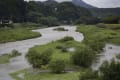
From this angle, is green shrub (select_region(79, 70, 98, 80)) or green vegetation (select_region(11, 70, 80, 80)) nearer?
green shrub (select_region(79, 70, 98, 80))

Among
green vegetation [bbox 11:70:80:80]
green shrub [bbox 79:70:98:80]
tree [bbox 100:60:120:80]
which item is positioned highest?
tree [bbox 100:60:120:80]

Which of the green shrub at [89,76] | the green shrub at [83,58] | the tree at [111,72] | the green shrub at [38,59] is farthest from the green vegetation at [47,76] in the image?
the green shrub at [83,58]

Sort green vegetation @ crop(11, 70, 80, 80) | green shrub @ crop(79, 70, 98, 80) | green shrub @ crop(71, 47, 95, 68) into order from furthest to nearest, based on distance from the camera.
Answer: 1. green shrub @ crop(71, 47, 95, 68)
2. green vegetation @ crop(11, 70, 80, 80)
3. green shrub @ crop(79, 70, 98, 80)

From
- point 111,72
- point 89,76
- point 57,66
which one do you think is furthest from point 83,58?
point 111,72

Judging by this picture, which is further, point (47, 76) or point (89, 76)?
point (47, 76)

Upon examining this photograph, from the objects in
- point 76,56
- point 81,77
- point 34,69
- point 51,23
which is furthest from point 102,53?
point 51,23

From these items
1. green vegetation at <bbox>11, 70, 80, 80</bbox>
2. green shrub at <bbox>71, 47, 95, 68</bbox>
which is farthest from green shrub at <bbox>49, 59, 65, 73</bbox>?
green shrub at <bbox>71, 47, 95, 68</bbox>

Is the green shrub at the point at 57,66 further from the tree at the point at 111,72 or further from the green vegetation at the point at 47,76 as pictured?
the tree at the point at 111,72

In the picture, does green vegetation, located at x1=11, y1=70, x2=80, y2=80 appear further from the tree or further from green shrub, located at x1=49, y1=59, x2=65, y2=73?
the tree

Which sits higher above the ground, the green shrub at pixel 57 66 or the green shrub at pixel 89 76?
the green shrub at pixel 89 76

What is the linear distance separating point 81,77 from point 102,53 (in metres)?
26.2

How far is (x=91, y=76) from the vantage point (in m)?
34.3

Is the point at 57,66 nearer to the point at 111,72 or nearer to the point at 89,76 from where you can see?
the point at 89,76

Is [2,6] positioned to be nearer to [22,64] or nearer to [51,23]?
[51,23]
